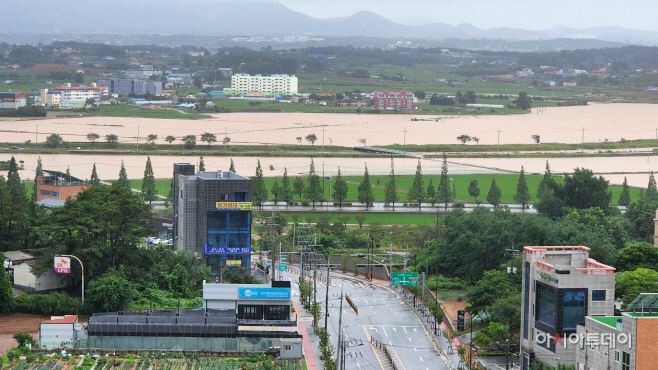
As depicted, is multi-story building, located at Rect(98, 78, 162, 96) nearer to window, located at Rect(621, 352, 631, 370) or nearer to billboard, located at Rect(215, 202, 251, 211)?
billboard, located at Rect(215, 202, 251, 211)

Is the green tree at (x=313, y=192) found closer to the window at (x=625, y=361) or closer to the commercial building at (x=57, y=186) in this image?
the commercial building at (x=57, y=186)

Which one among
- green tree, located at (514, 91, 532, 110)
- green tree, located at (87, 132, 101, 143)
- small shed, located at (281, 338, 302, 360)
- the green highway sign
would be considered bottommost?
small shed, located at (281, 338, 302, 360)

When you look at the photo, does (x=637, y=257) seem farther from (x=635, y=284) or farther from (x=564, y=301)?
(x=564, y=301)

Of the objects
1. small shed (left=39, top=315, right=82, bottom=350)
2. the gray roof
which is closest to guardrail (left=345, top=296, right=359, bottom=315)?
small shed (left=39, top=315, right=82, bottom=350)

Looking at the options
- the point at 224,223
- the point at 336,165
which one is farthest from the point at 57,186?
the point at 336,165

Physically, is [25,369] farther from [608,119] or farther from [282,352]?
[608,119]

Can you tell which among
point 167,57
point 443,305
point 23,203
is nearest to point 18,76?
point 167,57
